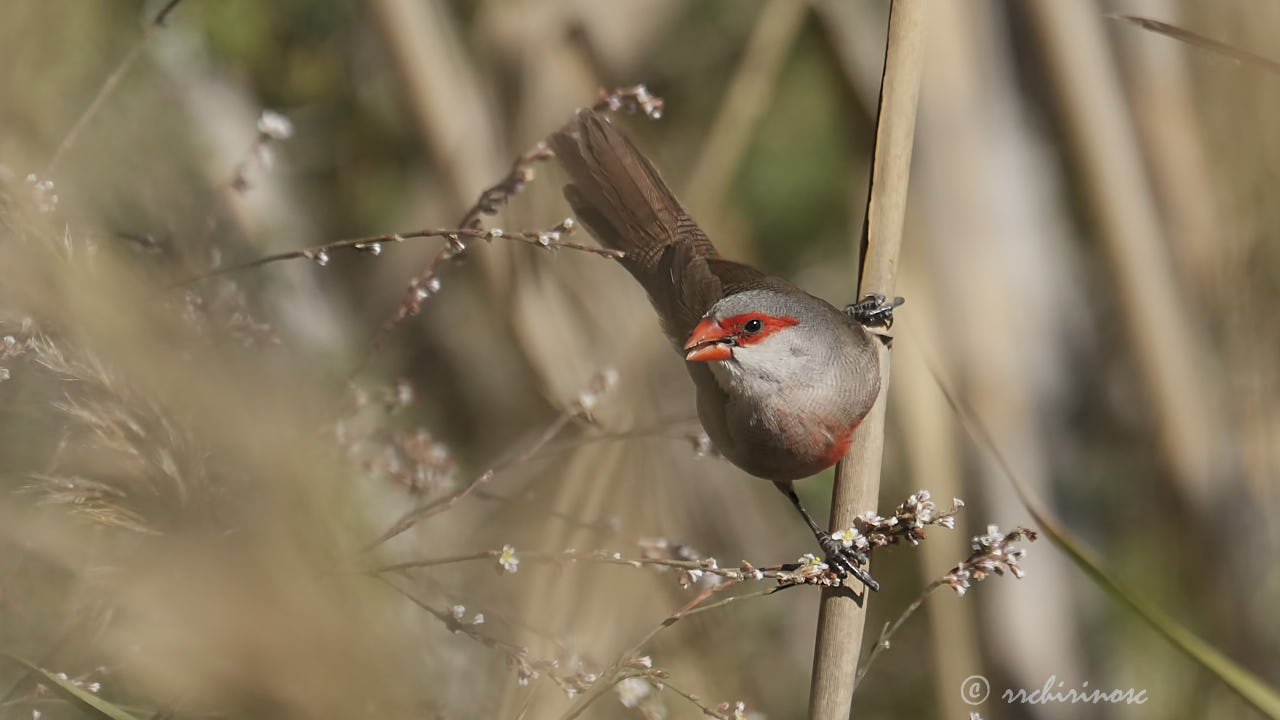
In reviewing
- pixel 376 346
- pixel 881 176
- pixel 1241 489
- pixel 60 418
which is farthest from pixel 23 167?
pixel 1241 489

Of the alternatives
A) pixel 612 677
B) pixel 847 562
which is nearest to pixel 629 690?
pixel 612 677

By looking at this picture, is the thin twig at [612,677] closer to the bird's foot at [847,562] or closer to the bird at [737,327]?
the bird's foot at [847,562]

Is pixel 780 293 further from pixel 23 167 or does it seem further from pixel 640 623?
pixel 23 167

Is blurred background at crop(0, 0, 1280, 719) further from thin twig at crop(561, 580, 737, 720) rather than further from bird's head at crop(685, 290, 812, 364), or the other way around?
bird's head at crop(685, 290, 812, 364)

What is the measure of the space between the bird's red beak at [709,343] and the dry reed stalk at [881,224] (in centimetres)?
43

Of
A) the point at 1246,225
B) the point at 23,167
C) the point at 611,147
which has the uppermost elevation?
the point at 1246,225

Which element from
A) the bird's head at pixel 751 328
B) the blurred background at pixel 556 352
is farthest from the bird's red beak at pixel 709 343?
the blurred background at pixel 556 352

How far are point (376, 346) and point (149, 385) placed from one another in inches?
37.0

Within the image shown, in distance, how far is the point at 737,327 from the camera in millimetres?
2232

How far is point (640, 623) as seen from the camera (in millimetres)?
2148

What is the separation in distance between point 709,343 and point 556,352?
541mm

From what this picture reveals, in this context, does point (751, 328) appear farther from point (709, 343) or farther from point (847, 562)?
point (847, 562)

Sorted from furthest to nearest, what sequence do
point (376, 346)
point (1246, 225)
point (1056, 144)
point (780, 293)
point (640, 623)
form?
1. point (1056, 144)
2. point (1246, 225)
3. point (780, 293)
4. point (640, 623)
5. point (376, 346)

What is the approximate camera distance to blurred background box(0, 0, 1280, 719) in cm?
85
